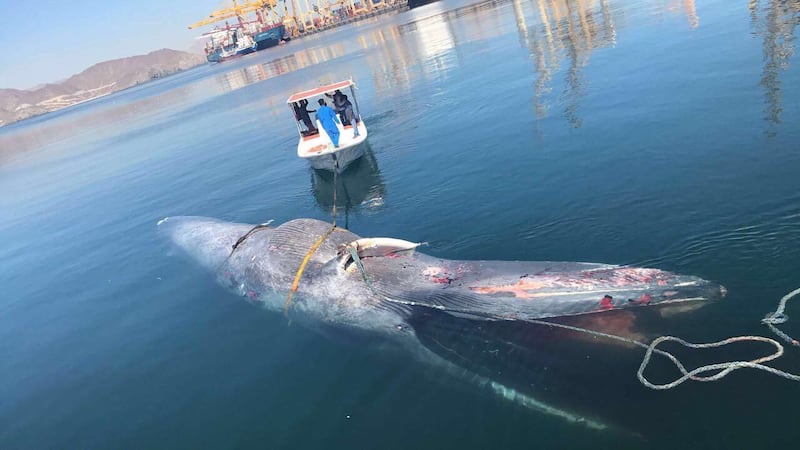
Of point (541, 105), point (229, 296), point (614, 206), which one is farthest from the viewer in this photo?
point (541, 105)

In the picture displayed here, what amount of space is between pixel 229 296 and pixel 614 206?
10145 mm

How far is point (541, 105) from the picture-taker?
21.6 metres

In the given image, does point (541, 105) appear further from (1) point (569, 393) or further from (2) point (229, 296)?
(1) point (569, 393)

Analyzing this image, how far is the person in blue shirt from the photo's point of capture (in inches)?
780

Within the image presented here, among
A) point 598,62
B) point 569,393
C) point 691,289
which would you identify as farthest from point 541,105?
point 569,393

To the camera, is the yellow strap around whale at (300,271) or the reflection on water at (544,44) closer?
the yellow strap around whale at (300,271)

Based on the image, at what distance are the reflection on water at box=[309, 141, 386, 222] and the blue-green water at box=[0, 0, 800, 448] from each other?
11 cm

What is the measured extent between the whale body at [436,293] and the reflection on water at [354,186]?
18.1ft

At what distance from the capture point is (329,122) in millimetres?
19969

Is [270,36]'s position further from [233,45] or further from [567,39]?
[567,39]

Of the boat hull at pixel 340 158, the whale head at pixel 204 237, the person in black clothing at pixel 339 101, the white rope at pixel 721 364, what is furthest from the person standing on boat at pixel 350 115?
the white rope at pixel 721 364

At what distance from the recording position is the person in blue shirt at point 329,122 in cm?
1981

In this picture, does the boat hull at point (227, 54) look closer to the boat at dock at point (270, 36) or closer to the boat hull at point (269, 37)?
the boat at dock at point (270, 36)

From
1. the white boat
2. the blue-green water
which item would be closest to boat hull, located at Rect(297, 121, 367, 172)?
the white boat
